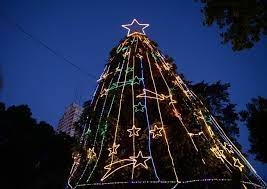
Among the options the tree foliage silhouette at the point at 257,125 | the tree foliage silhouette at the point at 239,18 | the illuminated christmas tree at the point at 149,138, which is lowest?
the illuminated christmas tree at the point at 149,138

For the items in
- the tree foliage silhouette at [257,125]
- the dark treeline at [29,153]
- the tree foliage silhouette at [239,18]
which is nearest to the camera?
the tree foliage silhouette at [239,18]

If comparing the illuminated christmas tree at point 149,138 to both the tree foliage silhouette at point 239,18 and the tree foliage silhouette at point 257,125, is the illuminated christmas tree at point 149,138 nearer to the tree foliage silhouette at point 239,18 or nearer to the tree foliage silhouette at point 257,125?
the tree foliage silhouette at point 239,18

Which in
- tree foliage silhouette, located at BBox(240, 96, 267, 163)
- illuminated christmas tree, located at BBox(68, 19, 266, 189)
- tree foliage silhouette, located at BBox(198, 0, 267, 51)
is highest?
tree foliage silhouette, located at BBox(240, 96, 267, 163)

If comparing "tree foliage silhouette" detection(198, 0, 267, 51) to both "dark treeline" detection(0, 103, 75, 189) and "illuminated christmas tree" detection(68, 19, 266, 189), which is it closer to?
"illuminated christmas tree" detection(68, 19, 266, 189)

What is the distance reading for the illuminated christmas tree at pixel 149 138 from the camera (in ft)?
21.1

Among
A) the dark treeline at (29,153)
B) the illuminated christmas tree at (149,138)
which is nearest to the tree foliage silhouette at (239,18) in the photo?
the illuminated christmas tree at (149,138)

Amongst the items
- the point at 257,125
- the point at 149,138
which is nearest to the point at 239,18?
the point at 149,138

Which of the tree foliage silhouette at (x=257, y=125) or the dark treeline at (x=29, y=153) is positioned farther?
the tree foliage silhouette at (x=257, y=125)

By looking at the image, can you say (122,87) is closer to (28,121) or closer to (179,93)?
(179,93)

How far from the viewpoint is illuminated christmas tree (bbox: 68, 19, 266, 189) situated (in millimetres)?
6441

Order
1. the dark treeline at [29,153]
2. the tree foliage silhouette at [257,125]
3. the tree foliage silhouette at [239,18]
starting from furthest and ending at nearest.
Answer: the tree foliage silhouette at [257,125]
the dark treeline at [29,153]
the tree foliage silhouette at [239,18]

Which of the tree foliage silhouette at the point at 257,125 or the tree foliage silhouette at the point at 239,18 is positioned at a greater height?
the tree foliage silhouette at the point at 257,125

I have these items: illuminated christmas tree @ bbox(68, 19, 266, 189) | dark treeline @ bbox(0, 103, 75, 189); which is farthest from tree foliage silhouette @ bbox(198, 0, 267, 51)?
dark treeline @ bbox(0, 103, 75, 189)

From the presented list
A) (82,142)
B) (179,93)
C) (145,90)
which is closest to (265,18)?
(179,93)
